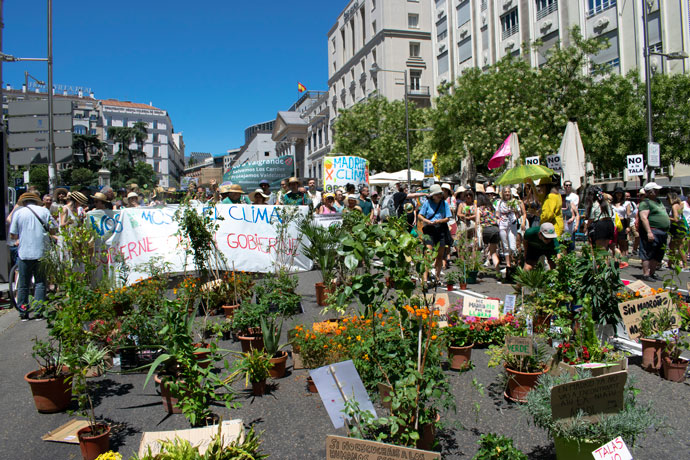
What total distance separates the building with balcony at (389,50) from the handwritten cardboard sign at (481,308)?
46.4 meters

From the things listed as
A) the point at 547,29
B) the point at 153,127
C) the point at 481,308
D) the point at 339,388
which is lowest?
the point at 339,388

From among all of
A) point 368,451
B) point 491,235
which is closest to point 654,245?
point 491,235

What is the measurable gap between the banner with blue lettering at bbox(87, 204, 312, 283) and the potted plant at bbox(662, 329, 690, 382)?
19.4 ft

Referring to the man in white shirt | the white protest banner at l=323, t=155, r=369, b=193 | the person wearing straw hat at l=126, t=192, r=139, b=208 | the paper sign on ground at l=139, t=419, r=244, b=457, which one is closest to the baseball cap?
the paper sign on ground at l=139, t=419, r=244, b=457

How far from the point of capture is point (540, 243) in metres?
7.36

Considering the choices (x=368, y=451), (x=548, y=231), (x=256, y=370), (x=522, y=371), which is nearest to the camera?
(x=368, y=451)

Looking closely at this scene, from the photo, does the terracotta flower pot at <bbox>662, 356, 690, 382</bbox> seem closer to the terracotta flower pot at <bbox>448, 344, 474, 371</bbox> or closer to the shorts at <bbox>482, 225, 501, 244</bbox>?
the terracotta flower pot at <bbox>448, 344, 474, 371</bbox>

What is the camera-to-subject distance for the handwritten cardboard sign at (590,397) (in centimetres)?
290

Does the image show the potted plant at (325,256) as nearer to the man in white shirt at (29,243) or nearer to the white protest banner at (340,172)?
the man in white shirt at (29,243)

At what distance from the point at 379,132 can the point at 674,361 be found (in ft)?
124

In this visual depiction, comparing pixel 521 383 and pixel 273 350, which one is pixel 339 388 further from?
pixel 273 350

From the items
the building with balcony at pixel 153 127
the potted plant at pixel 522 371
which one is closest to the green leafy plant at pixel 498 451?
the potted plant at pixel 522 371

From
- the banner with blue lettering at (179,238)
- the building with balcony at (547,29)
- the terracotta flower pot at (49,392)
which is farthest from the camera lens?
the building with balcony at (547,29)

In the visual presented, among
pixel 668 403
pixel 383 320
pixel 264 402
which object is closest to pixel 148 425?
pixel 264 402
